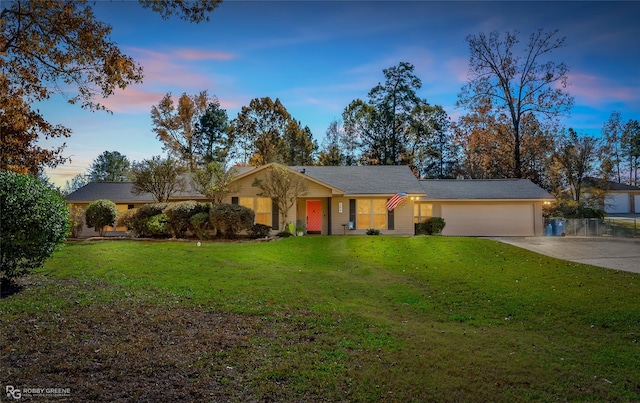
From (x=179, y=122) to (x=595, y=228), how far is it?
34.6 meters

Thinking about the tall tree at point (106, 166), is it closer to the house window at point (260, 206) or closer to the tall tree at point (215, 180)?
the tall tree at point (215, 180)

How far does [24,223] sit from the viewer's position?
23.8 ft

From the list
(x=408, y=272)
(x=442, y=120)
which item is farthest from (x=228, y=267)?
(x=442, y=120)

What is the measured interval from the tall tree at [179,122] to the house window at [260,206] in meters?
17.4

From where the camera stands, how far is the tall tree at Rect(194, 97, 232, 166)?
4059 centimetres

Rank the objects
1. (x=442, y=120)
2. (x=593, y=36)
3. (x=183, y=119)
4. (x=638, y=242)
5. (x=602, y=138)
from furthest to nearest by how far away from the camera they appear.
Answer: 1. (x=442, y=120)
2. (x=183, y=119)
3. (x=602, y=138)
4. (x=638, y=242)
5. (x=593, y=36)

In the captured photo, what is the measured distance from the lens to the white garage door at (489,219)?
79.8 ft

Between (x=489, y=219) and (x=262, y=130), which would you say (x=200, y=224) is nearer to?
(x=489, y=219)

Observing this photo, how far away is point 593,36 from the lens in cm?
1480

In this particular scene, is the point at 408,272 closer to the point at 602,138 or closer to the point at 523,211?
the point at 523,211

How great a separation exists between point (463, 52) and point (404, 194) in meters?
16.5

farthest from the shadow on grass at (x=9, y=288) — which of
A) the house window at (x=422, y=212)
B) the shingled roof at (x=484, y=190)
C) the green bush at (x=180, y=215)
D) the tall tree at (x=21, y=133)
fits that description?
the shingled roof at (x=484, y=190)

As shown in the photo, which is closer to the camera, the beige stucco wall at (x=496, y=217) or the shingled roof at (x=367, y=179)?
the shingled roof at (x=367, y=179)

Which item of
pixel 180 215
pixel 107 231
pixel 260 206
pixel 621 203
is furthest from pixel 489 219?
pixel 621 203
